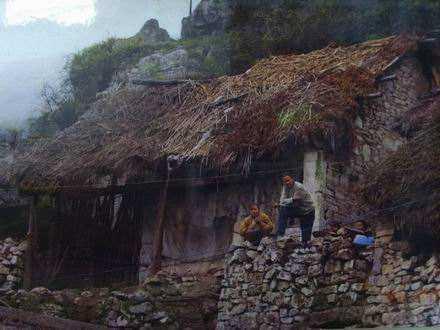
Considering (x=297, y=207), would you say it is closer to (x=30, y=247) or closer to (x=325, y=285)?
(x=325, y=285)

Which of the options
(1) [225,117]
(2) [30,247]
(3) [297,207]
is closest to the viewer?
(3) [297,207]

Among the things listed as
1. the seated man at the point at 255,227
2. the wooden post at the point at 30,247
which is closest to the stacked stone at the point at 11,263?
the wooden post at the point at 30,247

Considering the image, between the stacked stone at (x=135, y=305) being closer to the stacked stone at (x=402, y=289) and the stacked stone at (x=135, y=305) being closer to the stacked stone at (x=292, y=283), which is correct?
the stacked stone at (x=292, y=283)

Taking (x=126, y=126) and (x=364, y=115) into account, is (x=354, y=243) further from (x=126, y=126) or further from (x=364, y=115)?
(x=126, y=126)

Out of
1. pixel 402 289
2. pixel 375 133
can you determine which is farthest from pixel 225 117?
pixel 402 289

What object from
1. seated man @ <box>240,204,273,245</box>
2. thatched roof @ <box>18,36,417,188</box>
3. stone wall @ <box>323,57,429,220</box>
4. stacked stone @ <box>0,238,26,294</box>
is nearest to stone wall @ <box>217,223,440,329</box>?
seated man @ <box>240,204,273,245</box>

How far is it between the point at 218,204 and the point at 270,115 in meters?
1.86

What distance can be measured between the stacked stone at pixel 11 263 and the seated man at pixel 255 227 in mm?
4841

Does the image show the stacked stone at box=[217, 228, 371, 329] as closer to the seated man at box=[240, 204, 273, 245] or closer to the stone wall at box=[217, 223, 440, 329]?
the stone wall at box=[217, 223, 440, 329]

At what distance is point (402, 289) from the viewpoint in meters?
9.66

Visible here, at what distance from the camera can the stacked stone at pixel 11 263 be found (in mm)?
14828

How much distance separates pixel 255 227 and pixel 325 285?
1911 mm

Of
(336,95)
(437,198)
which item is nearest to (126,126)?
(336,95)

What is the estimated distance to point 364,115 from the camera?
45.4ft
